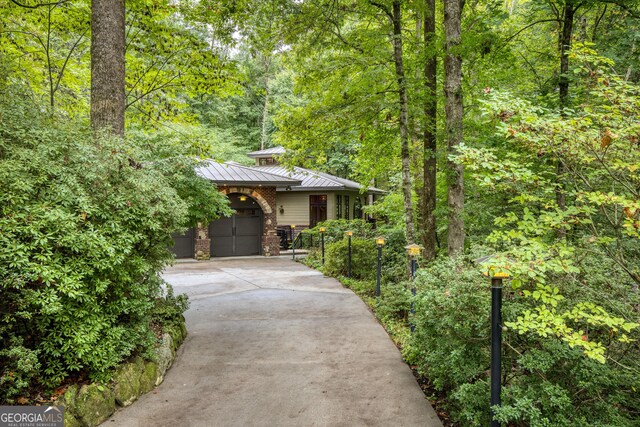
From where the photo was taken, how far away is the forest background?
2701mm

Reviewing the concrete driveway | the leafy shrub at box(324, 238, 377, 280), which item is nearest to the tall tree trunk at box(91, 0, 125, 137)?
the concrete driveway

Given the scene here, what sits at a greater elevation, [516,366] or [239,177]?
[239,177]

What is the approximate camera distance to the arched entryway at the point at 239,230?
15.4 meters

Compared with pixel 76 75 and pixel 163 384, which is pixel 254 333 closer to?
pixel 163 384

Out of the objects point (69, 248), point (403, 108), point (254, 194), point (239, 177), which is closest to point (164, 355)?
point (69, 248)

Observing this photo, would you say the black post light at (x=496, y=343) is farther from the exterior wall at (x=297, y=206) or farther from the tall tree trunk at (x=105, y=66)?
the exterior wall at (x=297, y=206)

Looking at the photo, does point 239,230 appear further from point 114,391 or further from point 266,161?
point 114,391

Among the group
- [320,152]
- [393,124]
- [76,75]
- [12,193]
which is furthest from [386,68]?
[12,193]

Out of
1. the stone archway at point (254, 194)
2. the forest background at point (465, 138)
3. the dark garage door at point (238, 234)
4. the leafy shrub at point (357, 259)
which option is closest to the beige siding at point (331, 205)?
the stone archway at point (254, 194)

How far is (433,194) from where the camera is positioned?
777 cm

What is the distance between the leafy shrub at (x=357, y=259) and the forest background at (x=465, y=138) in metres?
1.18

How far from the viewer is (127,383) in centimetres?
376

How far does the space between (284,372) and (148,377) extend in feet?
4.80

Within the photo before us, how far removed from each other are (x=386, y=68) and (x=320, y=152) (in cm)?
230
